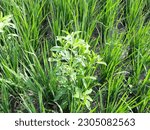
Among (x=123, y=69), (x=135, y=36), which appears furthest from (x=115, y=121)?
(x=135, y=36)

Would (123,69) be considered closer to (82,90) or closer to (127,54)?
(127,54)

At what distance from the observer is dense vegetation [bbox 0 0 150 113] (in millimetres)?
1536

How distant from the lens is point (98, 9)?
6.50ft

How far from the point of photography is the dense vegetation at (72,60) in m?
1.54

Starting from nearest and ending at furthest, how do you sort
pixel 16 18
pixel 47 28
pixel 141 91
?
pixel 141 91, pixel 16 18, pixel 47 28

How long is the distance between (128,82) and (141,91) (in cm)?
8

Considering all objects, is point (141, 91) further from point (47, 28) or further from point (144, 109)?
point (47, 28)


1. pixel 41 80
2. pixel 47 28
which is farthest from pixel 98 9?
pixel 41 80

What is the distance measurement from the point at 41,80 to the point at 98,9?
1.93ft

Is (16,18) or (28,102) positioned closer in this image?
(28,102)


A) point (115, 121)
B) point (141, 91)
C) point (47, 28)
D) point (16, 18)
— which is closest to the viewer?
point (115, 121)

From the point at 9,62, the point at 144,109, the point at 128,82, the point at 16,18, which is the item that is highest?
the point at 16,18

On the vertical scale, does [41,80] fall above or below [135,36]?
below

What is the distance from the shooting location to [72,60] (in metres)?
1.53
